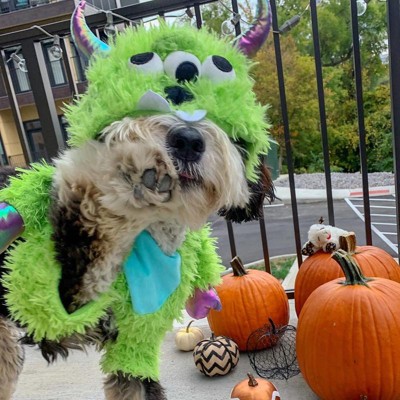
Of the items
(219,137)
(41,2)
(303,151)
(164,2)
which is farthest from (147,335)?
(41,2)

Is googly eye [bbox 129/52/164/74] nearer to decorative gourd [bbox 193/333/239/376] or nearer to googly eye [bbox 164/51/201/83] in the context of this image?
googly eye [bbox 164/51/201/83]

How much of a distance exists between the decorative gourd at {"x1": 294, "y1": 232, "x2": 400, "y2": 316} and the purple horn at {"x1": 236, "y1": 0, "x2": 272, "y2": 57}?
998mm

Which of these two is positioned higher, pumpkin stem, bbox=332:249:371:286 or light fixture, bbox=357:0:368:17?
light fixture, bbox=357:0:368:17

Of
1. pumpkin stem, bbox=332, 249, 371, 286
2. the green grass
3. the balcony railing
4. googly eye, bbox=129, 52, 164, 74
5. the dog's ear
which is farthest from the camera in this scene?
the balcony railing

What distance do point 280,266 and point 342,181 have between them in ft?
27.1

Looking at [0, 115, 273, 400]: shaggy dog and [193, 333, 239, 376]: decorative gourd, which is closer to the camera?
[0, 115, 273, 400]: shaggy dog

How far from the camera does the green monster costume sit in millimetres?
878

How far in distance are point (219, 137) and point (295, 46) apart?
511 inches

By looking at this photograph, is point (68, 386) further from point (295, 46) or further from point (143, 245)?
point (295, 46)

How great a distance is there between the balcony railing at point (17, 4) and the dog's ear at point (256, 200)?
1736 centimetres

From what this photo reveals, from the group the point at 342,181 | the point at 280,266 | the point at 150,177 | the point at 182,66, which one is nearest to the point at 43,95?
the point at 182,66

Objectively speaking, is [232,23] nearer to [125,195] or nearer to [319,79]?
[319,79]

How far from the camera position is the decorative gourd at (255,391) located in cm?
139

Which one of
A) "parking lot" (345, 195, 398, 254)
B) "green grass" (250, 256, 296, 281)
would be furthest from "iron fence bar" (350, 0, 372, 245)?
"parking lot" (345, 195, 398, 254)
